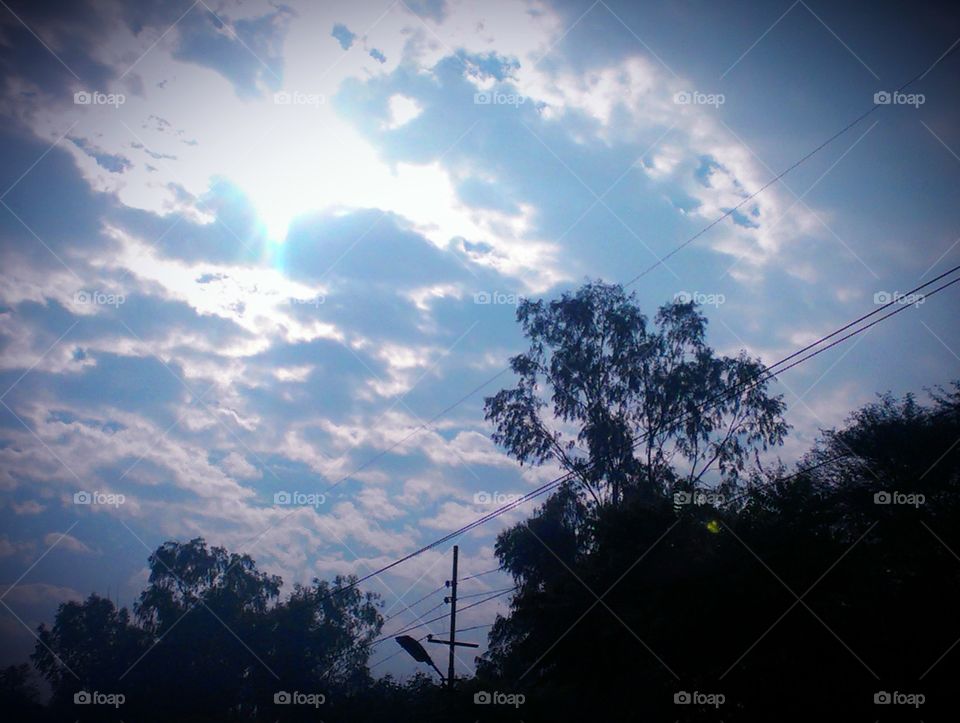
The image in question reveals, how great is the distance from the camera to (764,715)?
525 inches

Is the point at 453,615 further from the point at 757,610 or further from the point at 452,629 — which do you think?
the point at 757,610

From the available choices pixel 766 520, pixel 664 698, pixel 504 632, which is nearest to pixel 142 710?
pixel 504 632

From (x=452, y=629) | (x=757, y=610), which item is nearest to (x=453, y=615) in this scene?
(x=452, y=629)

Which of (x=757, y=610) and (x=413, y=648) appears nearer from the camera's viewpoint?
(x=757, y=610)

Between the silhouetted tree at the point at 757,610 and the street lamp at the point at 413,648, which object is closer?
the silhouetted tree at the point at 757,610

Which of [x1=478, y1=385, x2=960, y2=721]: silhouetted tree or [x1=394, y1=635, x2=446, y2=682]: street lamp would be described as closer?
[x1=478, y1=385, x2=960, y2=721]: silhouetted tree

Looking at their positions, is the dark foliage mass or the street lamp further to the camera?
the street lamp

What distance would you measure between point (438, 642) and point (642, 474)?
11464mm

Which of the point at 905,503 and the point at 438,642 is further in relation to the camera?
the point at 438,642

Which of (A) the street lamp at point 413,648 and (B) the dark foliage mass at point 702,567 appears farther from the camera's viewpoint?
(A) the street lamp at point 413,648

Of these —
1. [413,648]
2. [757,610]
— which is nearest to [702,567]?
[757,610]

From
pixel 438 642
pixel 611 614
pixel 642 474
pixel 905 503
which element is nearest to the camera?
pixel 611 614

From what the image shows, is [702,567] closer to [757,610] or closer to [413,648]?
[757,610]

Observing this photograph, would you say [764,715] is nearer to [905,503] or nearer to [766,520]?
[766,520]
